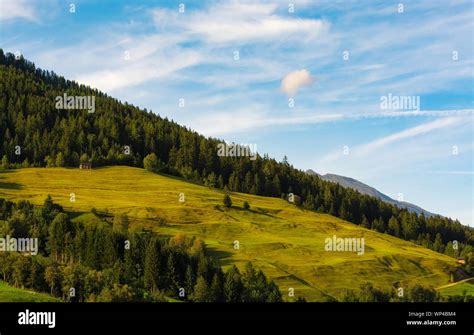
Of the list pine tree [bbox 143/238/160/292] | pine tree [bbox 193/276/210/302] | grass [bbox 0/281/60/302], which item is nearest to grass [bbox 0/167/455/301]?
pine tree [bbox 193/276/210/302]

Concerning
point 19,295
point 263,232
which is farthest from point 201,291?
point 263,232

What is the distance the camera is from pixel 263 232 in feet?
501

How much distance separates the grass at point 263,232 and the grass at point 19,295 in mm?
55239

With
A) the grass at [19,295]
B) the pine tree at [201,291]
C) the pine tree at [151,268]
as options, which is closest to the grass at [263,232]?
the pine tree at [201,291]

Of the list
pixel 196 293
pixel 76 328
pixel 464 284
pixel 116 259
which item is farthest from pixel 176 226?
pixel 76 328

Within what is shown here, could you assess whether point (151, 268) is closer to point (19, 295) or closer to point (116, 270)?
point (116, 270)

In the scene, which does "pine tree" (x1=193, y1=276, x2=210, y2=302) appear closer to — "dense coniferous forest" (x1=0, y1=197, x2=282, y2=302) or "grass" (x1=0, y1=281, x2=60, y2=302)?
"dense coniferous forest" (x1=0, y1=197, x2=282, y2=302)

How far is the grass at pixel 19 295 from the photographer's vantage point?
55.3 metres

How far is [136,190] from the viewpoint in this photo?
19125 cm

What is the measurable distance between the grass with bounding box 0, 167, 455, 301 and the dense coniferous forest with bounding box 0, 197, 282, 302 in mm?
17119

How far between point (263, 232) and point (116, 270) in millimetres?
69515

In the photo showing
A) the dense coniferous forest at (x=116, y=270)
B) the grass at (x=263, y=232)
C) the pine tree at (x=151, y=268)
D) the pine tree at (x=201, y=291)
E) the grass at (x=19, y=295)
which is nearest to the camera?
the grass at (x=19, y=295)

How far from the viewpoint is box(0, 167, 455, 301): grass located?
120 m

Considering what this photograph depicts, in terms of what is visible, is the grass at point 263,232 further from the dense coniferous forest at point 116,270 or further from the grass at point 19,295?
the grass at point 19,295
